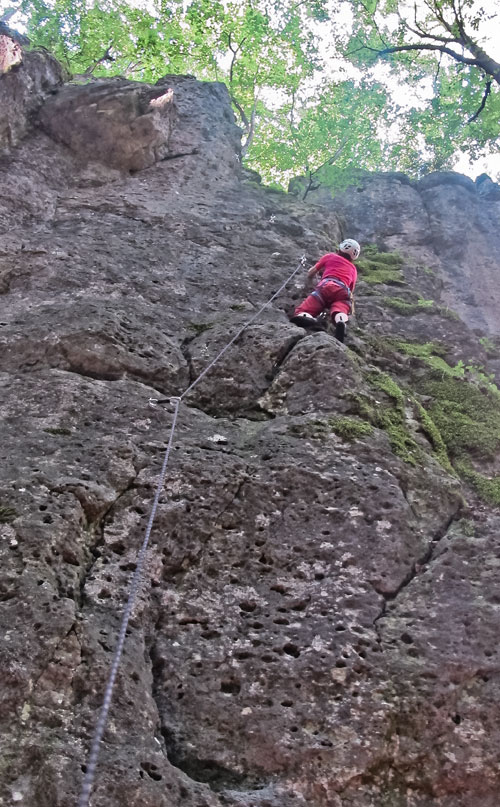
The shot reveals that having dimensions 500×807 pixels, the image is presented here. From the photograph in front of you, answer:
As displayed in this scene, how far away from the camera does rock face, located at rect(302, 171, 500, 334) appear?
1203cm

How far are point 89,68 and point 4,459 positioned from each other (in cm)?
1447

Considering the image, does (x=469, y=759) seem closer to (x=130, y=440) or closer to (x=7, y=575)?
(x=7, y=575)

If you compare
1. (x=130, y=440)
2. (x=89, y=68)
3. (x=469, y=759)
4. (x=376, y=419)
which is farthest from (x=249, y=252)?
(x=89, y=68)

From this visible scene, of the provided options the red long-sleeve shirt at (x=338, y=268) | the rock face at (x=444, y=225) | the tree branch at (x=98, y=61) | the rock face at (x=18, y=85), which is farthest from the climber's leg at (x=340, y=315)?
the tree branch at (x=98, y=61)

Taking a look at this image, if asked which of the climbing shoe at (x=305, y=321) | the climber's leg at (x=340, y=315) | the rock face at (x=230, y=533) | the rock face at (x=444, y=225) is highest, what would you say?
the rock face at (x=444, y=225)

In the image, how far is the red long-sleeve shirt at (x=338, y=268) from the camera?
8.61 meters

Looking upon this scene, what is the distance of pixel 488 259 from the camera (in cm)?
1304

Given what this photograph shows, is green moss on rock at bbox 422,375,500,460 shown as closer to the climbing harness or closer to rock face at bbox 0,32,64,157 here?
the climbing harness

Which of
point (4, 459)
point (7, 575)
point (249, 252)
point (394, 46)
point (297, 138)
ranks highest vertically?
point (394, 46)

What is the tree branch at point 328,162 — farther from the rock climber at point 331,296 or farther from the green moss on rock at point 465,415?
the green moss on rock at point 465,415

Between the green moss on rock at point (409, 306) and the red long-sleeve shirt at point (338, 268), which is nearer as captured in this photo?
the red long-sleeve shirt at point (338, 268)

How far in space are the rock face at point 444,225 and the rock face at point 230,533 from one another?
9.29 feet

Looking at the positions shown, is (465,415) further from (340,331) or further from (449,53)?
(449,53)

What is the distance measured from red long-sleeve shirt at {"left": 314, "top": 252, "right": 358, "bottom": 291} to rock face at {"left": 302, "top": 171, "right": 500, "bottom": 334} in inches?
134
